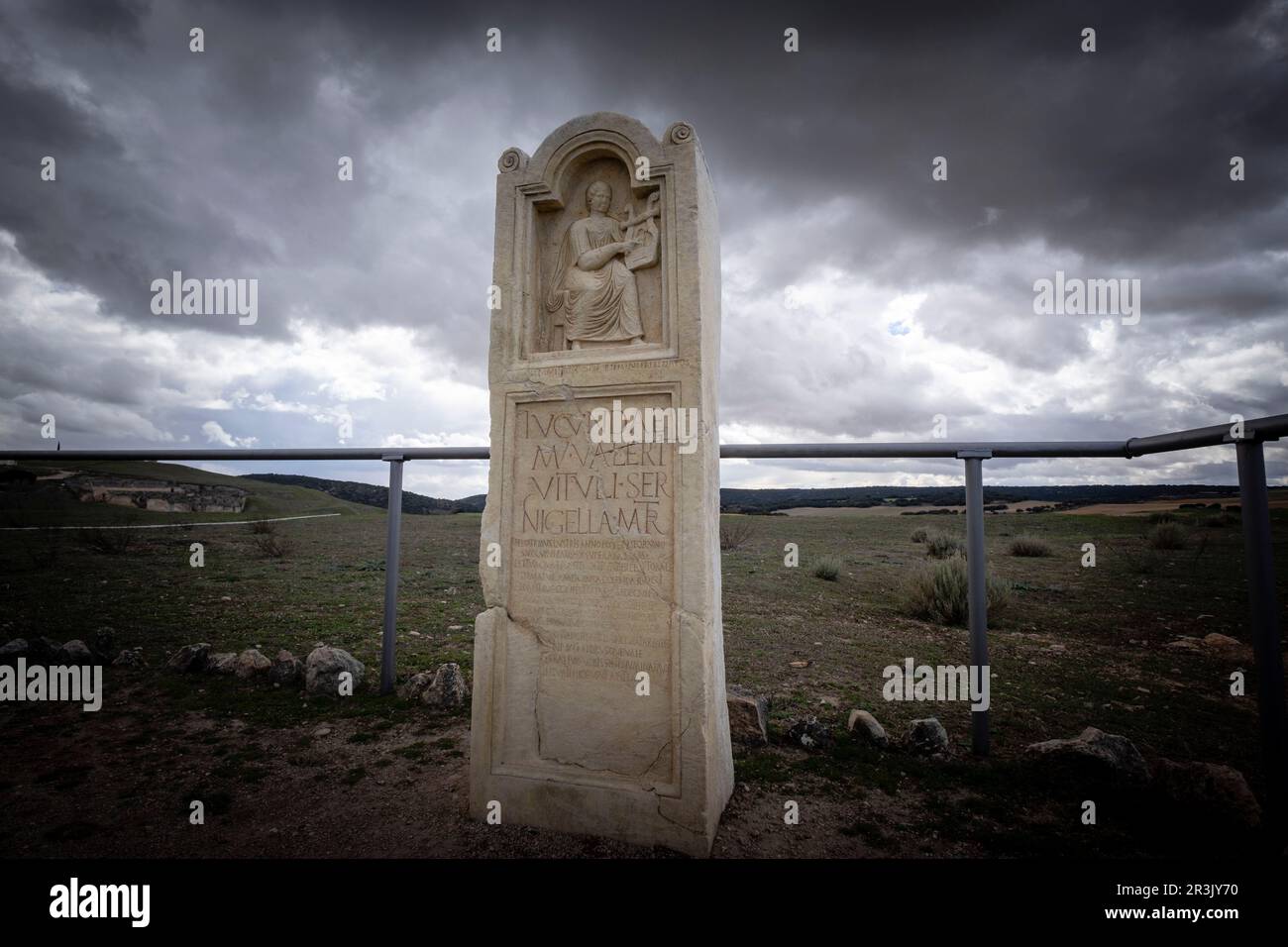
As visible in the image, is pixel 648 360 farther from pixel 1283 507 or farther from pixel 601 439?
pixel 1283 507

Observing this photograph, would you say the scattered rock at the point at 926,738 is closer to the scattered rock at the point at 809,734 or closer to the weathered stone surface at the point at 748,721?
the scattered rock at the point at 809,734

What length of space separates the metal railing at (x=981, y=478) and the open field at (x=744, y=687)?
56 cm

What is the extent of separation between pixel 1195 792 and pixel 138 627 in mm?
8545

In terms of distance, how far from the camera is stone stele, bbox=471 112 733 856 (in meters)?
2.82

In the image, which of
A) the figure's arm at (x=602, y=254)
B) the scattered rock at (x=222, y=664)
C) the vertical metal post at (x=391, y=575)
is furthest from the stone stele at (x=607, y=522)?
the scattered rock at (x=222, y=664)

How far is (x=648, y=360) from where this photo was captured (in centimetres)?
299

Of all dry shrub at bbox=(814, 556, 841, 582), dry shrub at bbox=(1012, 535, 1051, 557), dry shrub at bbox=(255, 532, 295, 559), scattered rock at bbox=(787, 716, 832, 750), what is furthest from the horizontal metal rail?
dry shrub at bbox=(1012, 535, 1051, 557)

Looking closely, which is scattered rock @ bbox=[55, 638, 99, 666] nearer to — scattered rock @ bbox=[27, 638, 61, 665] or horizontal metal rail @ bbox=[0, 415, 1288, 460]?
scattered rock @ bbox=[27, 638, 61, 665]

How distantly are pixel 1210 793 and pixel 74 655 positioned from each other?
8.17 metres

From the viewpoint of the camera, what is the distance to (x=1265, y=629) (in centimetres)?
227

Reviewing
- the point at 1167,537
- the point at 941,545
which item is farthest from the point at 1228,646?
the point at 941,545

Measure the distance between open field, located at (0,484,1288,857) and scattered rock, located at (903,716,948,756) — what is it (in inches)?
3.0

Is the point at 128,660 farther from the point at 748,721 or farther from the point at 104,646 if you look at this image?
the point at 748,721
